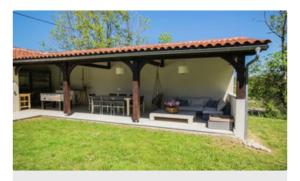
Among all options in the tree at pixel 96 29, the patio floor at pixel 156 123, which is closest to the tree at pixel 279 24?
the patio floor at pixel 156 123

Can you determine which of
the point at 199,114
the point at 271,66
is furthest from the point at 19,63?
the point at 271,66

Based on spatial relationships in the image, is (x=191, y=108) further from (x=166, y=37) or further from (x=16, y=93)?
(x=166, y=37)

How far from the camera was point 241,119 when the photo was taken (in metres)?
4.87

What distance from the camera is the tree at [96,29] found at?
1894 centimetres

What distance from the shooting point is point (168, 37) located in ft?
71.1

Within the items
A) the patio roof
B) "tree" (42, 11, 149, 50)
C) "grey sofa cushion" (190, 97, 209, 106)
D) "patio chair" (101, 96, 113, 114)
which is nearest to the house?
the patio roof

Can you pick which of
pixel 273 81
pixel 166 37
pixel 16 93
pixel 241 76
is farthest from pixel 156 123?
pixel 166 37

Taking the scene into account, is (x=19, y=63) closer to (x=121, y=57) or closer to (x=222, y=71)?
(x=121, y=57)

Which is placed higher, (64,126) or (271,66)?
(271,66)

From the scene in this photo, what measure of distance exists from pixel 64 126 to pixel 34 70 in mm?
5987

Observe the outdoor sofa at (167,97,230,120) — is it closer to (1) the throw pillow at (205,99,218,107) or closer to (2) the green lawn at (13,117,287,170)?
(1) the throw pillow at (205,99,218,107)

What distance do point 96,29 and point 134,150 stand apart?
56.6ft

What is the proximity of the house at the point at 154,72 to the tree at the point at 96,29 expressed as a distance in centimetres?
875
